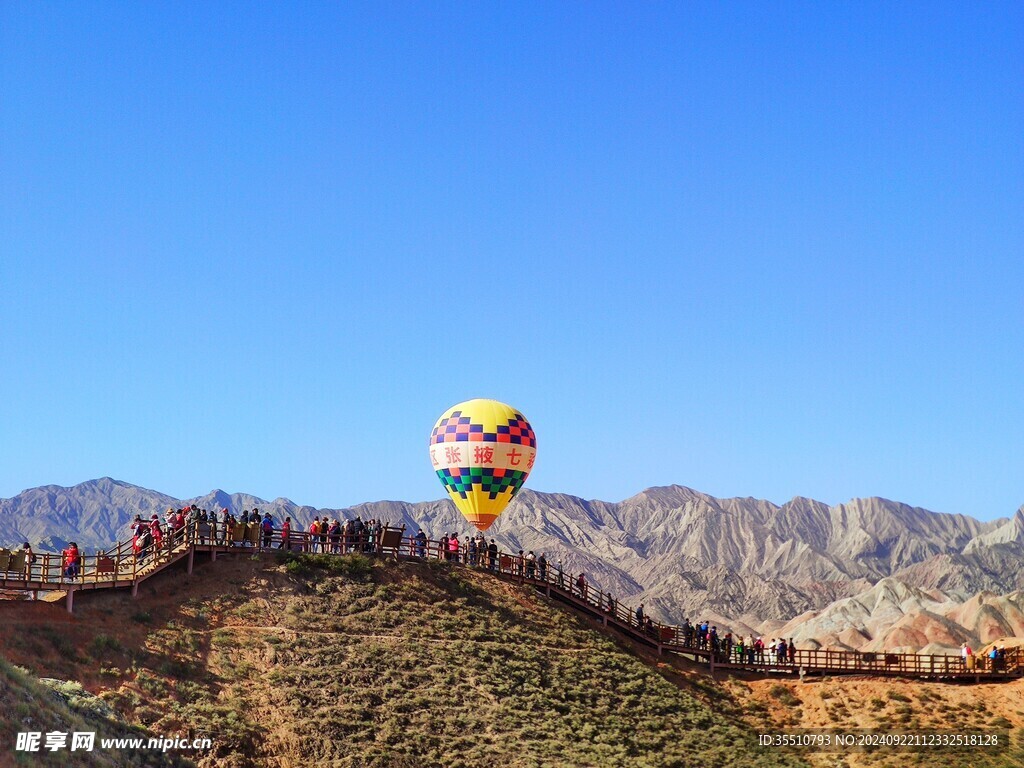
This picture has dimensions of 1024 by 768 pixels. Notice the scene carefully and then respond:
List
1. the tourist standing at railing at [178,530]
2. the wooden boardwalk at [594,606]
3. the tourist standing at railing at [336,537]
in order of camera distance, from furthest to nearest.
Answer: the tourist standing at railing at [336,537] < the wooden boardwalk at [594,606] < the tourist standing at railing at [178,530]

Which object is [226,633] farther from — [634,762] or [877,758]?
[877,758]

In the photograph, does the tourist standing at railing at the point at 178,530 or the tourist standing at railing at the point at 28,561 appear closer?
the tourist standing at railing at the point at 28,561

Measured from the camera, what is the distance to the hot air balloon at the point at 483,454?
58.8 meters

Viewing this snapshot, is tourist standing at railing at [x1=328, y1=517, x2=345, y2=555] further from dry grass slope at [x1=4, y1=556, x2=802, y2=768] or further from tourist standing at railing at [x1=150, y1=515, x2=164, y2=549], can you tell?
tourist standing at railing at [x1=150, y1=515, x2=164, y2=549]

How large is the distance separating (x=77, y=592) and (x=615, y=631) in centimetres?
2255

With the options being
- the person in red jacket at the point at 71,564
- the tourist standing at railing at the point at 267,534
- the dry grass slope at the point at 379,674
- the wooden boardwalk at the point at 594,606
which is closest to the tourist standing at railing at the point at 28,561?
the person in red jacket at the point at 71,564

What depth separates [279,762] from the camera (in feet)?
121

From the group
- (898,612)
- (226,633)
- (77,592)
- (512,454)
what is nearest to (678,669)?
(512,454)

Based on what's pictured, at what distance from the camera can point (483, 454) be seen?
5859 centimetres

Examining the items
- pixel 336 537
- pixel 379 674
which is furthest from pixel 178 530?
pixel 379 674

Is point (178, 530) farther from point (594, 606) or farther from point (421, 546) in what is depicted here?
point (594, 606)

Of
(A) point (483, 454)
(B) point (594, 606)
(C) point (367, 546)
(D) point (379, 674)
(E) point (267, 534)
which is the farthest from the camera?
(A) point (483, 454)

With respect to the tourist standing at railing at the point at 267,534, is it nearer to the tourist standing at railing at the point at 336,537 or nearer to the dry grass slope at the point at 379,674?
the dry grass slope at the point at 379,674

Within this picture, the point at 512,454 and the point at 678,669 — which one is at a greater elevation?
the point at 512,454
